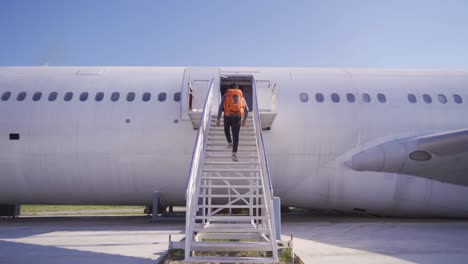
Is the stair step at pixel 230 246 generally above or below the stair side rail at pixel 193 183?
below

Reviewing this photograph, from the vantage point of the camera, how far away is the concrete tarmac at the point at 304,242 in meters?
6.29

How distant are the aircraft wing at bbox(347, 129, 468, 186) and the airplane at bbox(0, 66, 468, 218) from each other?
1.1 inches

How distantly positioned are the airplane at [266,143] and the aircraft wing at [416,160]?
0.03 metres

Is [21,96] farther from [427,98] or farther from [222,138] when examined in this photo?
[427,98]

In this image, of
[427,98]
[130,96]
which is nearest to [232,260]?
[130,96]

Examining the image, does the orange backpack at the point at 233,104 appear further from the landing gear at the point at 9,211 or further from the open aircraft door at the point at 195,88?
the landing gear at the point at 9,211

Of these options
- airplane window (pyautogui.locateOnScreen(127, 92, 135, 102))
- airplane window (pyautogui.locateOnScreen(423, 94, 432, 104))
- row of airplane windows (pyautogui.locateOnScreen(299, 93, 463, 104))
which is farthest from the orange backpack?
airplane window (pyautogui.locateOnScreen(423, 94, 432, 104))

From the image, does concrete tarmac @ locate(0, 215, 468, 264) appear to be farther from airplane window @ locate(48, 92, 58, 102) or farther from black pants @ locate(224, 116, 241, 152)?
airplane window @ locate(48, 92, 58, 102)

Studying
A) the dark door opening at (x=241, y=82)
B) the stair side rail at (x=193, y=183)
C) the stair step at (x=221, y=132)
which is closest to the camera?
the stair side rail at (x=193, y=183)

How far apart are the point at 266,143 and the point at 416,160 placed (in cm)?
423

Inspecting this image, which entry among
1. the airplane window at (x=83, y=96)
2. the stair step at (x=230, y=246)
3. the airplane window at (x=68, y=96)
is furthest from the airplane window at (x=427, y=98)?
the airplane window at (x=68, y=96)

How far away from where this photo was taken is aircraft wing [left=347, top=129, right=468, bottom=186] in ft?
33.2

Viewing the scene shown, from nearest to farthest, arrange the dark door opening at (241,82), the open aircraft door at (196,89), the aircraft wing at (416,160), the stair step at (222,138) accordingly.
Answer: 1. the stair step at (222,138)
2. the aircraft wing at (416,160)
3. the open aircraft door at (196,89)
4. the dark door opening at (241,82)

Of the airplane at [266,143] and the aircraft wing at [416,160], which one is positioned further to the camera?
the airplane at [266,143]
